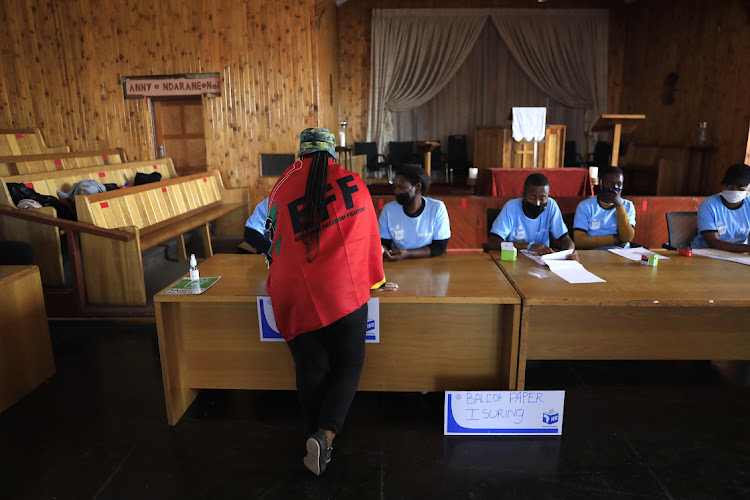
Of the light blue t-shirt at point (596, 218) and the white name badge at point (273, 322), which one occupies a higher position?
the light blue t-shirt at point (596, 218)

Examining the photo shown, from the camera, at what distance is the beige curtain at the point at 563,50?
31.0ft

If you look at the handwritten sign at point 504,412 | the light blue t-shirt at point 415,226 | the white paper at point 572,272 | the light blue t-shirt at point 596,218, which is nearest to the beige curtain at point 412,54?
the light blue t-shirt at point 596,218

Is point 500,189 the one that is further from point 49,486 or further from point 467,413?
point 49,486

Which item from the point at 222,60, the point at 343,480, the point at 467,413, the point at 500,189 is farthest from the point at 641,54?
the point at 343,480

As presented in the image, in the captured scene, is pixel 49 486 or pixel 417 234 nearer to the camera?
pixel 49 486

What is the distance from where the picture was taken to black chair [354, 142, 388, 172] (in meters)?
9.45

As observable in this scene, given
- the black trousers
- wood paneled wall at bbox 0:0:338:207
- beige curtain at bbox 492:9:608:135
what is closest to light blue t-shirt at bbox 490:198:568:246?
the black trousers

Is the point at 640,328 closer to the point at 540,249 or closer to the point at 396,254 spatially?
the point at 540,249

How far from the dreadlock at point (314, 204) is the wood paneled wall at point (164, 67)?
18.5ft

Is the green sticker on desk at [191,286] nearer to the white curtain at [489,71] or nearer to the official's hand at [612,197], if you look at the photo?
the official's hand at [612,197]

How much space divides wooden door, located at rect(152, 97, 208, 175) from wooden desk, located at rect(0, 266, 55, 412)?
5449 mm

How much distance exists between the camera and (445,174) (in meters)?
9.98

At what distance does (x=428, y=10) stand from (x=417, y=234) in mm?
7759

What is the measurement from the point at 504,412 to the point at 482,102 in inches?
335
